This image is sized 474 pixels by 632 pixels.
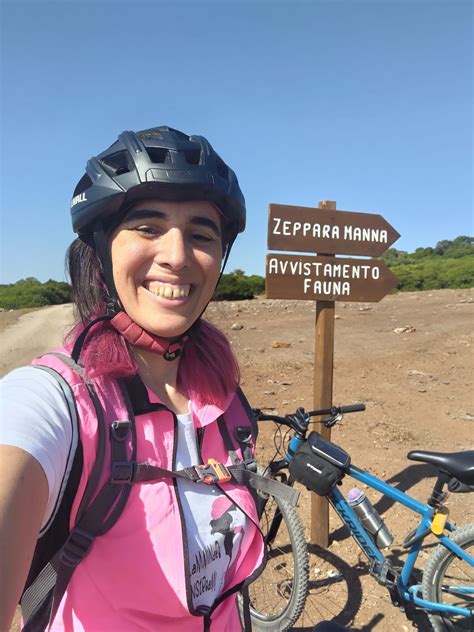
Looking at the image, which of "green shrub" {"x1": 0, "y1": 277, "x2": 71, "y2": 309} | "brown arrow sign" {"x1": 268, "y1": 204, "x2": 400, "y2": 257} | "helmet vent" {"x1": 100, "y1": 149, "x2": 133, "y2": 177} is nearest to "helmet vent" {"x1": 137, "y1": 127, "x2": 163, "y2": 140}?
"helmet vent" {"x1": 100, "y1": 149, "x2": 133, "y2": 177}

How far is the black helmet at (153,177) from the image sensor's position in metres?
1.33

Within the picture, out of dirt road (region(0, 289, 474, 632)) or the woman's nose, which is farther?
dirt road (region(0, 289, 474, 632))

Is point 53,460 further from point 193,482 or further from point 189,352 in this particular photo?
point 189,352

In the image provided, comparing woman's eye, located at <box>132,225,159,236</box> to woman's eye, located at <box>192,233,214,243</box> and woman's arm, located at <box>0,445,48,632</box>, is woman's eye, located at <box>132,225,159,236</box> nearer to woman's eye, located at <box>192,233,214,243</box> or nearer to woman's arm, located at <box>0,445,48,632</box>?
woman's eye, located at <box>192,233,214,243</box>

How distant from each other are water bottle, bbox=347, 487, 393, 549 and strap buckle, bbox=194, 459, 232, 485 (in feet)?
5.44

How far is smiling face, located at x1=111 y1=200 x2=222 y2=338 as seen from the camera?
129 cm

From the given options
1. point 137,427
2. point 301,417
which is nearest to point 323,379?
point 301,417

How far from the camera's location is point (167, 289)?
1.30 m

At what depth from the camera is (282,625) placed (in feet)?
8.71

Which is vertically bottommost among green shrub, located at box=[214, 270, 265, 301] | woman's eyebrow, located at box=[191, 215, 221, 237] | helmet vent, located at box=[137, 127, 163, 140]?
woman's eyebrow, located at box=[191, 215, 221, 237]

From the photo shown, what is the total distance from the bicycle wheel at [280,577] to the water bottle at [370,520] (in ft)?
1.13

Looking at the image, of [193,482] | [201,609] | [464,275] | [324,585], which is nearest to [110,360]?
[193,482]

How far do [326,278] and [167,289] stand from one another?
2.12 meters

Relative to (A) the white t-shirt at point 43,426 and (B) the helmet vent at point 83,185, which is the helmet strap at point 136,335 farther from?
(B) the helmet vent at point 83,185
